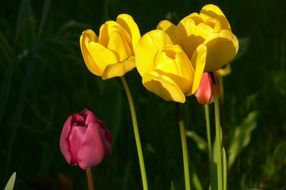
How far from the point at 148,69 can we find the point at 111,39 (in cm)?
7

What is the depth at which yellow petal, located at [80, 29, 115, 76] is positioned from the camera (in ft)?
2.86

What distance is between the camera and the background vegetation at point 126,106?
1.54 m

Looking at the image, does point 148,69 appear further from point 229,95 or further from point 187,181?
point 229,95

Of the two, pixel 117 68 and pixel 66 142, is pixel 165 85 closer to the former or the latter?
pixel 117 68

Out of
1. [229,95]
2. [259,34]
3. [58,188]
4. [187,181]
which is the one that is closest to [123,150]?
[229,95]

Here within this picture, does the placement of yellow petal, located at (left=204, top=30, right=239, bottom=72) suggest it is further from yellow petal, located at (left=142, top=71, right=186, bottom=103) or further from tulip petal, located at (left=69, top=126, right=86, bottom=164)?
tulip petal, located at (left=69, top=126, right=86, bottom=164)

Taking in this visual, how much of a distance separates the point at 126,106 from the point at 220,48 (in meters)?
1.09

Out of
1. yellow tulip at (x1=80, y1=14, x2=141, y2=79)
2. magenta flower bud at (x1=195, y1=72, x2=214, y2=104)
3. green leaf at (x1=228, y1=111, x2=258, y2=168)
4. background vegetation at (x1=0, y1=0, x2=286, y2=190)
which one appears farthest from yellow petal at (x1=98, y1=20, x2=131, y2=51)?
green leaf at (x1=228, y1=111, x2=258, y2=168)

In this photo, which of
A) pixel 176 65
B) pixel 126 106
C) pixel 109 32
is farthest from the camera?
pixel 126 106

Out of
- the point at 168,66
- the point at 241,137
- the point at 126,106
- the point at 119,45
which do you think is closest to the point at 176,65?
the point at 168,66

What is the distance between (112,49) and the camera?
2.92ft

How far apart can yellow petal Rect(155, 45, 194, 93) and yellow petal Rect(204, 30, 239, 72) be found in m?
0.05

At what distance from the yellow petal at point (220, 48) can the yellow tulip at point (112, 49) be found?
96 millimetres

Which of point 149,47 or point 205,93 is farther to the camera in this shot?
point 205,93
